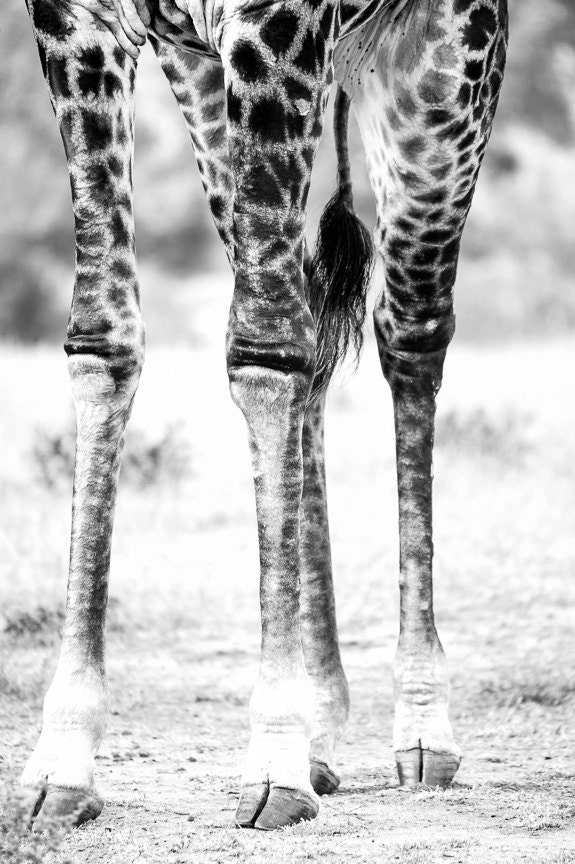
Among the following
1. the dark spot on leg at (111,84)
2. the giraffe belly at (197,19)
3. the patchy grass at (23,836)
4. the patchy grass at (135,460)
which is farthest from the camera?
the patchy grass at (135,460)

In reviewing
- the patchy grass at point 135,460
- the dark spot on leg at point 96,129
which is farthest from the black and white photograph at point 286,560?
the patchy grass at point 135,460

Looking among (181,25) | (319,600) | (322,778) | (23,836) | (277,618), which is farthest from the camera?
(319,600)

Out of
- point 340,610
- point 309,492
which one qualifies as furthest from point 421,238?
point 340,610

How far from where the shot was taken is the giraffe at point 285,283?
2.60m

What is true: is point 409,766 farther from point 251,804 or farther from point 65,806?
point 65,806

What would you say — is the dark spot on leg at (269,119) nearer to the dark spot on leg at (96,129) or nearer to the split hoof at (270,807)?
the dark spot on leg at (96,129)

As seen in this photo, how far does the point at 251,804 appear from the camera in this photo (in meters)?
2.48

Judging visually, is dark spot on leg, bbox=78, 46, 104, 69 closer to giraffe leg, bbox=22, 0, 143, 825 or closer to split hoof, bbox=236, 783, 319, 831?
giraffe leg, bbox=22, 0, 143, 825

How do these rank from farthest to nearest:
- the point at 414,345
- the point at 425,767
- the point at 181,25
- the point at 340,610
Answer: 1. the point at 340,610
2. the point at 414,345
3. the point at 425,767
4. the point at 181,25

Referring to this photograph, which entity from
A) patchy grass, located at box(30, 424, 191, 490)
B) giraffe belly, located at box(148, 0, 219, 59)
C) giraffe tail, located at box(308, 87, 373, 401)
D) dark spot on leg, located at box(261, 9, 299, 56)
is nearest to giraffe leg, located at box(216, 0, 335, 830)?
dark spot on leg, located at box(261, 9, 299, 56)

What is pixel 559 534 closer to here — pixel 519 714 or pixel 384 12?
pixel 519 714

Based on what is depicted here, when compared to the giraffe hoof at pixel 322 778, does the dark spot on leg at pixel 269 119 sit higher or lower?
higher

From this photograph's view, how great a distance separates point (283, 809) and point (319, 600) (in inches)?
41.9

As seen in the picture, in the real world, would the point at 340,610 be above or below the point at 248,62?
below
